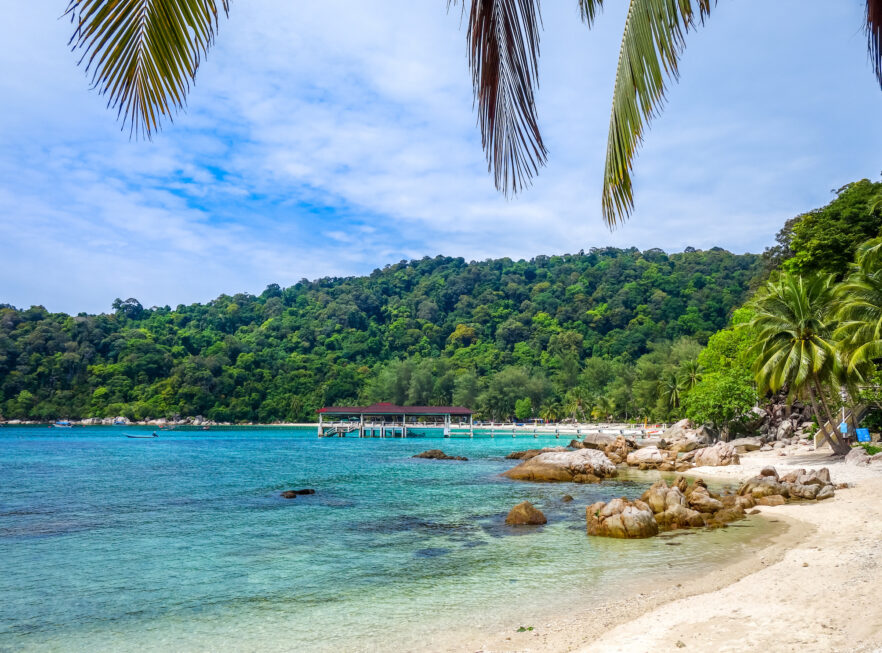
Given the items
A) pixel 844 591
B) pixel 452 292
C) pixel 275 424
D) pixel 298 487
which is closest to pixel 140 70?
pixel 844 591

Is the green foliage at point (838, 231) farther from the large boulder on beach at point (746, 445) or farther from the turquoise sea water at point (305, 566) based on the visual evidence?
the turquoise sea water at point (305, 566)

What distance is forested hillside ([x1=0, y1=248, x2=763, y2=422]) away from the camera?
90.7m

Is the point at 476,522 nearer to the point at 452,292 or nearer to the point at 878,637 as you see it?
the point at 878,637

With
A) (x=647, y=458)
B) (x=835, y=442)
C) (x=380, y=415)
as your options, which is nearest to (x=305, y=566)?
(x=835, y=442)

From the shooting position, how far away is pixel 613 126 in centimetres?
291

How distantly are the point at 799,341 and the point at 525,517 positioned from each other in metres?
Result: 13.5

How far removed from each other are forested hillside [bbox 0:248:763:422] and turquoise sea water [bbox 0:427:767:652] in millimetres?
55426

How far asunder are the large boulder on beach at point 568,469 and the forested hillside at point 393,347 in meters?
42.4

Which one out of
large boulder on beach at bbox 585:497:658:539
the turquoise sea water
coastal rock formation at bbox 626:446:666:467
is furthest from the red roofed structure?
large boulder on beach at bbox 585:497:658:539

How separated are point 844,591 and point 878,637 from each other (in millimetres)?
2315

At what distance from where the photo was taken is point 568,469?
26.7 m

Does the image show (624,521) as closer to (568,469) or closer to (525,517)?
(525,517)

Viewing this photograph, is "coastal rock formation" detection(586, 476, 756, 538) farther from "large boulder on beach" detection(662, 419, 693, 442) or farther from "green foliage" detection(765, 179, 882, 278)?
"large boulder on beach" detection(662, 419, 693, 442)

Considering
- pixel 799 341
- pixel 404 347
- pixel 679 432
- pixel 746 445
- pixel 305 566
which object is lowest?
pixel 305 566
